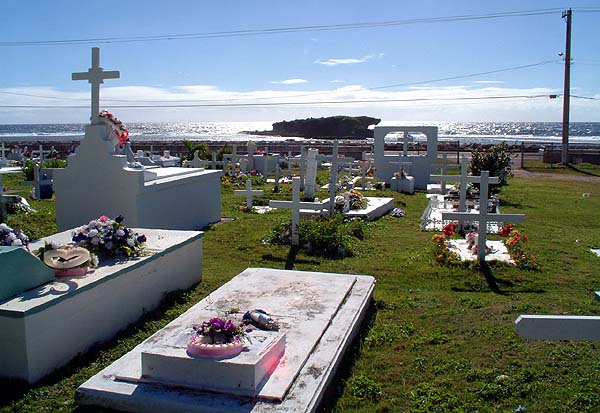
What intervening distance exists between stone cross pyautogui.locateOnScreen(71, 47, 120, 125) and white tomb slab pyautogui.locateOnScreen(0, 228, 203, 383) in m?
2.86

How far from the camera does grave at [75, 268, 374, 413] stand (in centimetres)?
368

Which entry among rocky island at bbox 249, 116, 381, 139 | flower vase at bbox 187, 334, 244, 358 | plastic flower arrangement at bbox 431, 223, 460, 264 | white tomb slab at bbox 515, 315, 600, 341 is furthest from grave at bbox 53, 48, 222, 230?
rocky island at bbox 249, 116, 381, 139

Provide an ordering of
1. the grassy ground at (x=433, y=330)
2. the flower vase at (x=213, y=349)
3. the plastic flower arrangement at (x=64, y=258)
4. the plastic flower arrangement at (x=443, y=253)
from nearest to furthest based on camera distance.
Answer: the flower vase at (x=213, y=349) → the grassy ground at (x=433, y=330) → the plastic flower arrangement at (x=64, y=258) → the plastic flower arrangement at (x=443, y=253)

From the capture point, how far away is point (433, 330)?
5641 mm

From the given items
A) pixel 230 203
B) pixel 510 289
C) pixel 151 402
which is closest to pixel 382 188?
pixel 230 203

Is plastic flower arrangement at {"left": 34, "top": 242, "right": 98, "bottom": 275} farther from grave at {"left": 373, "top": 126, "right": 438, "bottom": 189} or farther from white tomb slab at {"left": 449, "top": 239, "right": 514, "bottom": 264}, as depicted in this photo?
grave at {"left": 373, "top": 126, "right": 438, "bottom": 189}

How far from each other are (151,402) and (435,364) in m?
2.31

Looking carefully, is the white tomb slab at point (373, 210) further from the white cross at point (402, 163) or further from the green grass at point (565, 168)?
the green grass at point (565, 168)

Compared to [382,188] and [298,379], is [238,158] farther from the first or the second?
[298,379]

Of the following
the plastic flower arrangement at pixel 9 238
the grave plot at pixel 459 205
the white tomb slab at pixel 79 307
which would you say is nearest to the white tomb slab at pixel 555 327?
the white tomb slab at pixel 79 307

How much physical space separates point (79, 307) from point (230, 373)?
5.69ft

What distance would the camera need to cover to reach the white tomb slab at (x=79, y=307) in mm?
4316

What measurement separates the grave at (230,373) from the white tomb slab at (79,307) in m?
0.63

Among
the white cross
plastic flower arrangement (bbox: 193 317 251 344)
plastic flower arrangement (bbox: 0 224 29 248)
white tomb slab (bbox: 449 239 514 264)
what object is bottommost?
white tomb slab (bbox: 449 239 514 264)
